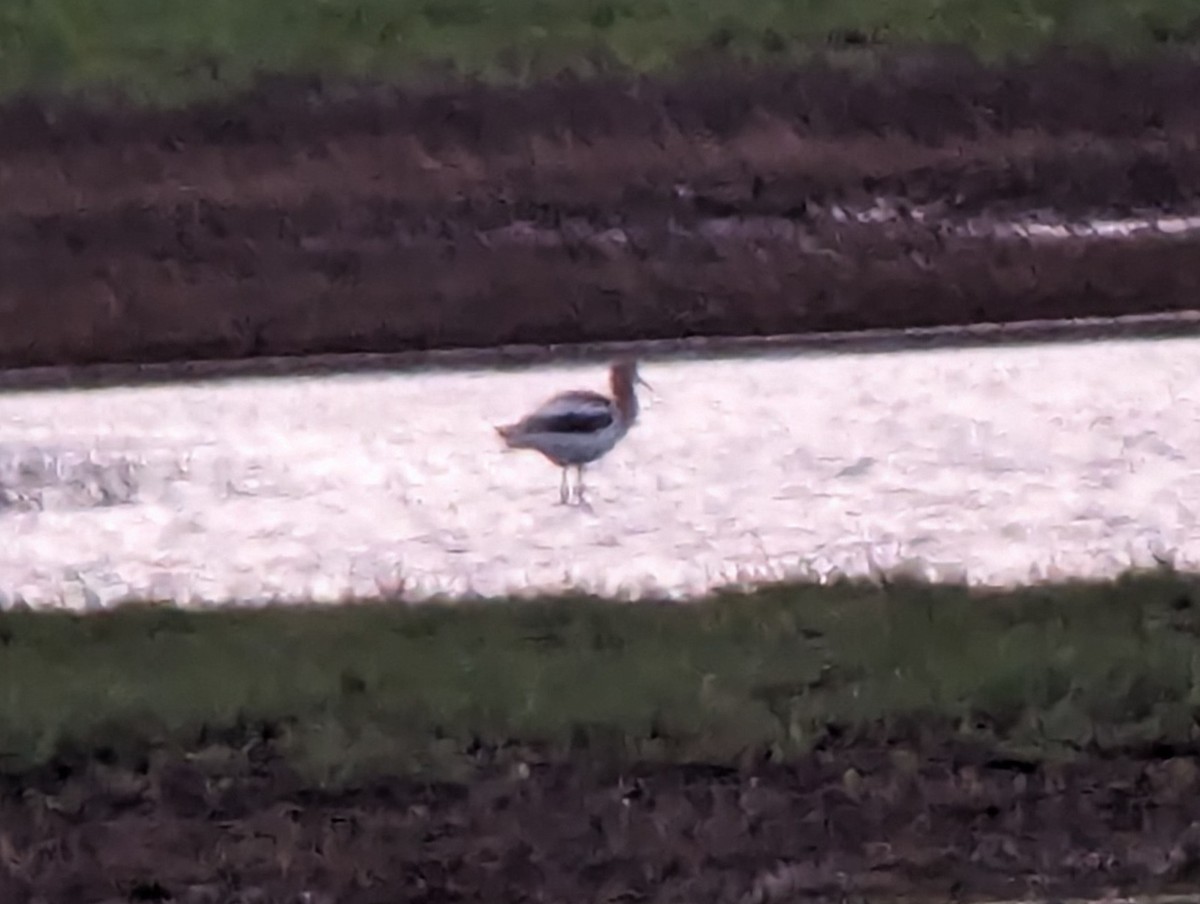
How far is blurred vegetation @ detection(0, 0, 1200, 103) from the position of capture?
0.29 m

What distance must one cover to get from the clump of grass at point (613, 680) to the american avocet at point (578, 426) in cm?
16

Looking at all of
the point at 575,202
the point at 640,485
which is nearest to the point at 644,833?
the point at 575,202

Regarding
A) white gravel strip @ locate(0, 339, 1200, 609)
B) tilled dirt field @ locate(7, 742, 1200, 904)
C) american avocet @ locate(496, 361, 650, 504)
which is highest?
american avocet @ locate(496, 361, 650, 504)

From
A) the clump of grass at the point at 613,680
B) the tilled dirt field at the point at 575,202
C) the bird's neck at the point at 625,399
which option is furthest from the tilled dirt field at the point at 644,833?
the bird's neck at the point at 625,399

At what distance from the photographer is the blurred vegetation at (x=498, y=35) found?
0.29 metres

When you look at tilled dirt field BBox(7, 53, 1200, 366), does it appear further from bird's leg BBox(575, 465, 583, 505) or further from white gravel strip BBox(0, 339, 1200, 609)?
bird's leg BBox(575, 465, 583, 505)

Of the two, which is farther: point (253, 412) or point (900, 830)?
point (253, 412)

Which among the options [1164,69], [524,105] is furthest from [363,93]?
[1164,69]

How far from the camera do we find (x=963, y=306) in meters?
0.30

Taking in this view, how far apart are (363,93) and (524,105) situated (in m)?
0.03

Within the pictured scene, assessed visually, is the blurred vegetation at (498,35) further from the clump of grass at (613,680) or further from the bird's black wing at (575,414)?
the bird's black wing at (575,414)

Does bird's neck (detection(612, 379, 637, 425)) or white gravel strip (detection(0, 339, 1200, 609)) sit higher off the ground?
bird's neck (detection(612, 379, 637, 425))

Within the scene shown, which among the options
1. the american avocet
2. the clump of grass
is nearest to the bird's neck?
the american avocet

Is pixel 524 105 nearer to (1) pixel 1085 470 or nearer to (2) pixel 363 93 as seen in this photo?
(2) pixel 363 93
